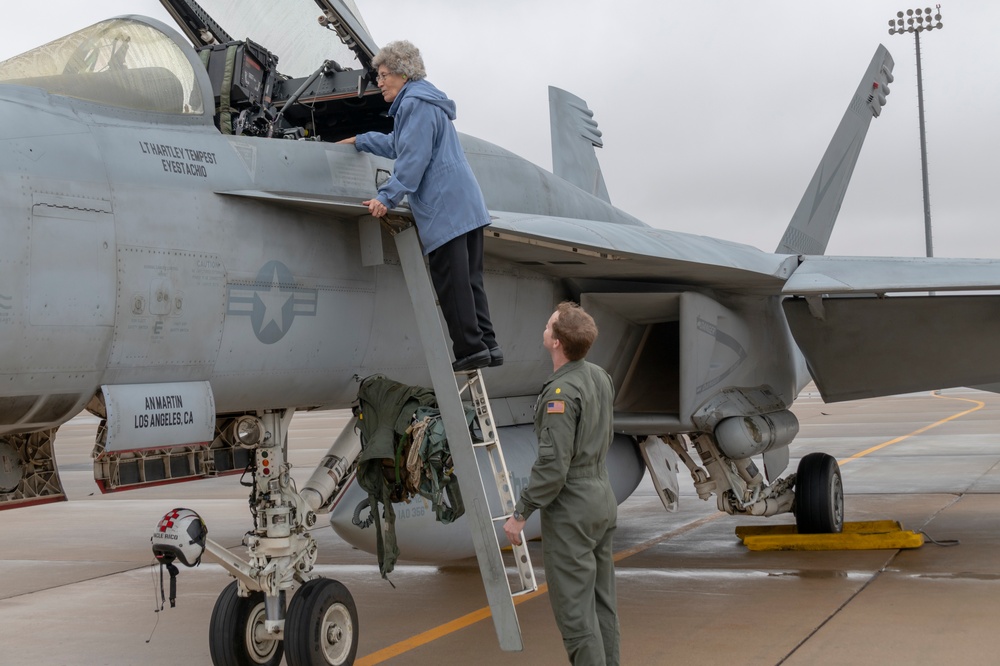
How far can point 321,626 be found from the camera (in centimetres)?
427

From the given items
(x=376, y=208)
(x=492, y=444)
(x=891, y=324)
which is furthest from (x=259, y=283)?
(x=891, y=324)

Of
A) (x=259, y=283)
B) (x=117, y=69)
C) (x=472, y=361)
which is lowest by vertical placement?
(x=472, y=361)

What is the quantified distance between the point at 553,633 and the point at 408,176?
8.60ft

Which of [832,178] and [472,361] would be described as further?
[832,178]

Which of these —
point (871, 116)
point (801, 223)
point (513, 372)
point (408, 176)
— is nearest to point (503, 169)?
point (513, 372)

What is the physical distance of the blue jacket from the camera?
4348 mm

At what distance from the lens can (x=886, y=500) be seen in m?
10.4

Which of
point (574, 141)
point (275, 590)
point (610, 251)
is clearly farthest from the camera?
point (574, 141)

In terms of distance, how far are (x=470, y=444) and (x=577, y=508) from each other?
2.77ft

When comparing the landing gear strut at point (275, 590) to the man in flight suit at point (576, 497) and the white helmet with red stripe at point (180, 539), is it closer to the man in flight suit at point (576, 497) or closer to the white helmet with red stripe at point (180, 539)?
the white helmet with red stripe at point (180, 539)

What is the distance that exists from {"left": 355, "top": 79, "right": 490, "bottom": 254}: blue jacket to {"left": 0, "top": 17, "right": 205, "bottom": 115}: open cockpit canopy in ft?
2.99

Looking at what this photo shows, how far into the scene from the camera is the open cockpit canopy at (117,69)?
13.2ft

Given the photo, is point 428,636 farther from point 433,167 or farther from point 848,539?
point 848,539

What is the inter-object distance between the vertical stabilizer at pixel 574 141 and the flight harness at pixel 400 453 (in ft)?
20.3
